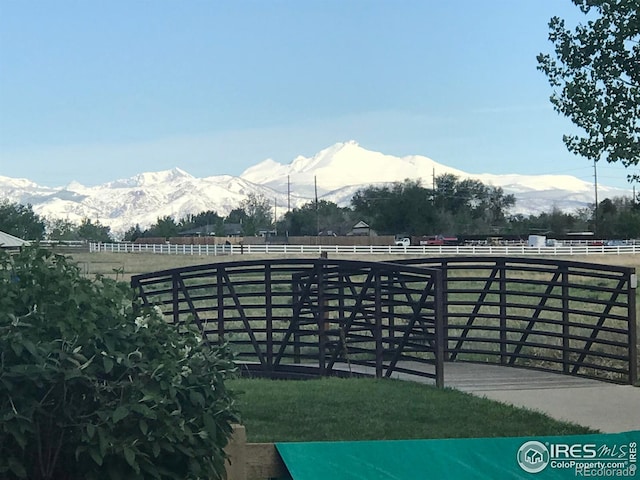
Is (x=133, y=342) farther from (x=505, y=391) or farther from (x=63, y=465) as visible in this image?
(x=505, y=391)

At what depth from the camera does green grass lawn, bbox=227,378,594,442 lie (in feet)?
25.5

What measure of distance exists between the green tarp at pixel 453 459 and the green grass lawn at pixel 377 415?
3467mm

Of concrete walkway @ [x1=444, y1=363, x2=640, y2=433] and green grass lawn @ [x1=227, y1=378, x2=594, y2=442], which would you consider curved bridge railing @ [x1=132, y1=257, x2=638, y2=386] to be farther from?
green grass lawn @ [x1=227, y1=378, x2=594, y2=442]

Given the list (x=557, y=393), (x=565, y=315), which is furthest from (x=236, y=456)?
(x=565, y=315)

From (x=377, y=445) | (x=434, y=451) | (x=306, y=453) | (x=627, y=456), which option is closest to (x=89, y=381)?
(x=306, y=453)

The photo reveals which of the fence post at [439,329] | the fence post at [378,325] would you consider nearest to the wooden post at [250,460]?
the fence post at [439,329]

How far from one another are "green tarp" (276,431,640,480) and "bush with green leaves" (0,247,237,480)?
0.43 metres

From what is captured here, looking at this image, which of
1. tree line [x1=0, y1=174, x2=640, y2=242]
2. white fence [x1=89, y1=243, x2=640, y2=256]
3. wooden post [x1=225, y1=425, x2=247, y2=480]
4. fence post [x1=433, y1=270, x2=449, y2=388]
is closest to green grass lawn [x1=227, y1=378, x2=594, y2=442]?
fence post [x1=433, y1=270, x2=449, y2=388]

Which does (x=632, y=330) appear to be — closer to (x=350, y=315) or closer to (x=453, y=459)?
(x=350, y=315)

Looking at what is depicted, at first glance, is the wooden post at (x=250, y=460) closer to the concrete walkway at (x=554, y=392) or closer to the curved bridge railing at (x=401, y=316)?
the concrete walkway at (x=554, y=392)

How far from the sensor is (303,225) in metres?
96.9

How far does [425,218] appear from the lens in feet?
303

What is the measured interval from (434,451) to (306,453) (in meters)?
0.56

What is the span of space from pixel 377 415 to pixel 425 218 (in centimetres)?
8453
